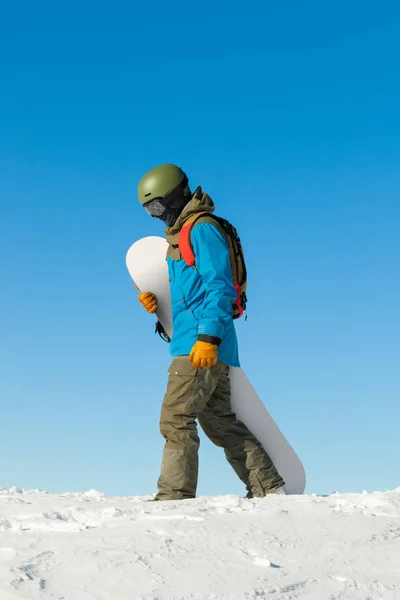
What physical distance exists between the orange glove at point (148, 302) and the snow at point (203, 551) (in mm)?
1948

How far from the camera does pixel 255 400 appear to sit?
18.9 ft

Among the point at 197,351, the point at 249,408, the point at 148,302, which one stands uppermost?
the point at 148,302

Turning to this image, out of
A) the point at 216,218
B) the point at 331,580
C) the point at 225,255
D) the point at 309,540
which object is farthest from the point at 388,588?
the point at 216,218

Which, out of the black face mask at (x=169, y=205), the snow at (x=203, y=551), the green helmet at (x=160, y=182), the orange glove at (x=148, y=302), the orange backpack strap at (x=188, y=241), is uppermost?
the green helmet at (x=160, y=182)

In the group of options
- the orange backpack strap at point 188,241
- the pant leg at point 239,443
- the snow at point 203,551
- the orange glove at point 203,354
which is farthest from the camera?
the pant leg at point 239,443

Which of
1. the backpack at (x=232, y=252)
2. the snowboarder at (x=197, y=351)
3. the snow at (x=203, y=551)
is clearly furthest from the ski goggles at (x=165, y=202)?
the snow at (x=203, y=551)

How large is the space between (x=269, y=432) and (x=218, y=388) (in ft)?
2.04

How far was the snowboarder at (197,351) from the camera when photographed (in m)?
5.26

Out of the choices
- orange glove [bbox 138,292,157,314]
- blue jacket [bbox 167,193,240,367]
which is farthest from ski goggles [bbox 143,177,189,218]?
orange glove [bbox 138,292,157,314]

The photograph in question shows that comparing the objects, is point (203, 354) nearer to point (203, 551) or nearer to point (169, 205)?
point (169, 205)

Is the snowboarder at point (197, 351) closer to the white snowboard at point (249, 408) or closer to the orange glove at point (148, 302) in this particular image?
the white snowboard at point (249, 408)

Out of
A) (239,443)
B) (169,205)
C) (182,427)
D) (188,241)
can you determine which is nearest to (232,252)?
(188,241)

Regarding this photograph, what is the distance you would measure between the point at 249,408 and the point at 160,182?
2.03 meters

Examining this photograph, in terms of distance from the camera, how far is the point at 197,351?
17.0 feet
